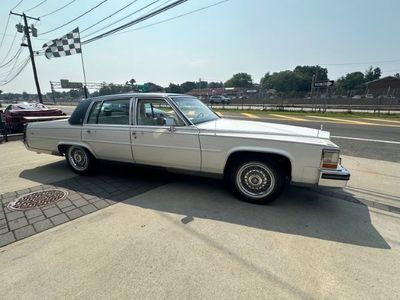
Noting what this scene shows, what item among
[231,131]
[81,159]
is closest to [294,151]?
[231,131]

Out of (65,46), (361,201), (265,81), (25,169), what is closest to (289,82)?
(265,81)

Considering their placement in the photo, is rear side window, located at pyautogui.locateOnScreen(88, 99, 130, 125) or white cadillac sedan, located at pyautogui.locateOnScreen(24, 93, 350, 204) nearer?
white cadillac sedan, located at pyautogui.locateOnScreen(24, 93, 350, 204)

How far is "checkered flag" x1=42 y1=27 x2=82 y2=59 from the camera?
45.8 feet

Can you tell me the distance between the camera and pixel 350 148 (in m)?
7.25

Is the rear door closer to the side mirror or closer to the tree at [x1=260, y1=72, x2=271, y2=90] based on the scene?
the side mirror

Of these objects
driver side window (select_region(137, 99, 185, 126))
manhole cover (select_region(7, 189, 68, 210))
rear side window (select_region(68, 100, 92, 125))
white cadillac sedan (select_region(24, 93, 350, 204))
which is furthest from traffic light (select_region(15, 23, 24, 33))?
driver side window (select_region(137, 99, 185, 126))

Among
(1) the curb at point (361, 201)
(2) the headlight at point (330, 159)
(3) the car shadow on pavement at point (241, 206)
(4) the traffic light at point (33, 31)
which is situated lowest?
(1) the curb at point (361, 201)

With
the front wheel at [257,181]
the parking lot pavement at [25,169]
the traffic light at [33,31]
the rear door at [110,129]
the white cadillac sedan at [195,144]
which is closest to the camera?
the white cadillac sedan at [195,144]

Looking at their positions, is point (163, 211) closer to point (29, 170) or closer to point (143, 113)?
point (143, 113)

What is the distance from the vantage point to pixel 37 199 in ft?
12.2

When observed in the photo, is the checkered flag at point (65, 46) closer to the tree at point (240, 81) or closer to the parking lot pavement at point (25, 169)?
the parking lot pavement at point (25, 169)

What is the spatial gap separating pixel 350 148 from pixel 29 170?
28.9ft

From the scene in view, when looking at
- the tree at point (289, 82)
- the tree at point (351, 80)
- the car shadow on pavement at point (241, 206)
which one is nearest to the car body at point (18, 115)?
the car shadow on pavement at point (241, 206)

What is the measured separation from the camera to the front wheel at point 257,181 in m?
3.34
